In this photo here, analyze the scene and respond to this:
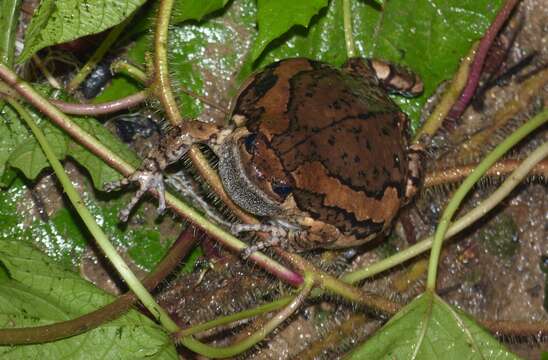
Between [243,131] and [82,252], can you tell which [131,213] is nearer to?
[82,252]

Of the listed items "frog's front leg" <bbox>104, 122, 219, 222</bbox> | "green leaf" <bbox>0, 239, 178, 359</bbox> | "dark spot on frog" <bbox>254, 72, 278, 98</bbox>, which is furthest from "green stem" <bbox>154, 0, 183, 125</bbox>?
"green leaf" <bbox>0, 239, 178, 359</bbox>

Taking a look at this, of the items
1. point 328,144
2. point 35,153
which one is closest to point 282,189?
point 328,144

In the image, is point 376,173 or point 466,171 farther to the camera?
point 466,171

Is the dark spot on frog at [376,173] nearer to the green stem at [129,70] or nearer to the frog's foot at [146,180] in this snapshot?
the frog's foot at [146,180]

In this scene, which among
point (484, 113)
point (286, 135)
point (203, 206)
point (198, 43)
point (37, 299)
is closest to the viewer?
point (37, 299)

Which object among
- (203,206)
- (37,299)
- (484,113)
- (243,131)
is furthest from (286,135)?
(484,113)

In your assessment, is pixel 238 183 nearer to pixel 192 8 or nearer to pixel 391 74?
pixel 192 8
